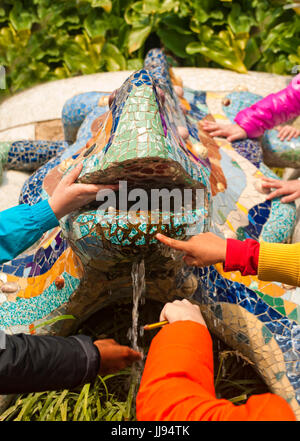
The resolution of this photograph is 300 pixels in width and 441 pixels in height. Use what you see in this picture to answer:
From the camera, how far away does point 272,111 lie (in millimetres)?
2125

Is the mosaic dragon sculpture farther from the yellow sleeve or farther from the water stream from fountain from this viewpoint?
the yellow sleeve

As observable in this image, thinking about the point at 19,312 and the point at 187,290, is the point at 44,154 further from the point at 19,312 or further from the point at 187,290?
the point at 187,290

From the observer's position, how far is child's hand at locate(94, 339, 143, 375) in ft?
4.13

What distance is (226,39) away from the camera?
3.59m

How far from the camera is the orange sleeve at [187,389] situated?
3.01 ft

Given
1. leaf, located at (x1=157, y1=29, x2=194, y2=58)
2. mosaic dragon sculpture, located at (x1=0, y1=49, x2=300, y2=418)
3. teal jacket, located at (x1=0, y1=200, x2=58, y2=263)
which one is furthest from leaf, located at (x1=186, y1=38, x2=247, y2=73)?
teal jacket, located at (x1=0, y1=200, x2=58, y2=263)

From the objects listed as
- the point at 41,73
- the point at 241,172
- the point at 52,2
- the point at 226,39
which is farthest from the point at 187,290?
the point at 52,2

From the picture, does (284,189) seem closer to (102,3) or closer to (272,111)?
(272,111)

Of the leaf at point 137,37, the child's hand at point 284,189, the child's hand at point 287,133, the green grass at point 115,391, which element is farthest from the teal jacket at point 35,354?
the leaf at point 137,37

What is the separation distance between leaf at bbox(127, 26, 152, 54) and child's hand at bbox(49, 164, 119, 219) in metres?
2.54

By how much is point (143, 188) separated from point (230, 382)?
812 millimetres

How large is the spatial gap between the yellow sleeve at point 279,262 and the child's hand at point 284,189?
0.59 meters

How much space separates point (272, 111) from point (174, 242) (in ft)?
3.78

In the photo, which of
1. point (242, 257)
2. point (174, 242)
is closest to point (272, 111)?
point (242, 257)
